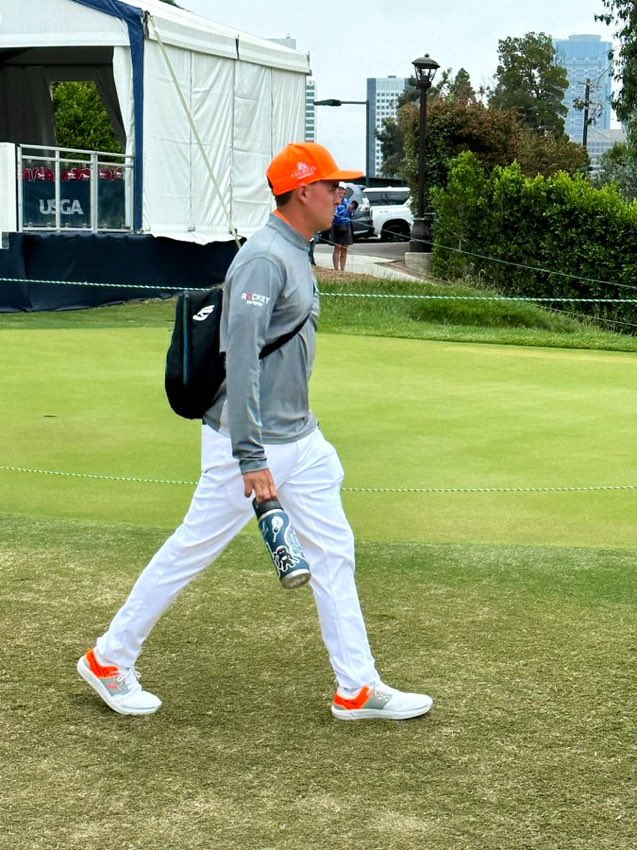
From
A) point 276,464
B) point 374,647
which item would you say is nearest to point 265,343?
point 276,464

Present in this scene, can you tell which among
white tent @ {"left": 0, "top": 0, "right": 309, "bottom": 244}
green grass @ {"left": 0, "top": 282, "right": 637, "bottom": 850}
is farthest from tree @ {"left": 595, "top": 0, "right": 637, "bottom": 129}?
green grass @ {"left": 0, "top": 282, "right": 637, "bottom": 850}

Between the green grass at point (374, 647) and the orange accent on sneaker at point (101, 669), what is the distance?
0.13 metres

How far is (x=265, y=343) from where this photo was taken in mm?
4367

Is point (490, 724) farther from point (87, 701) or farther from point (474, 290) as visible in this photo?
point (474, 290)

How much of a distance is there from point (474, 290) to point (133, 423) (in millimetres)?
14630

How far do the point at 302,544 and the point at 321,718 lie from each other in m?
0.60

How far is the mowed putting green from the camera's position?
776 centimetres

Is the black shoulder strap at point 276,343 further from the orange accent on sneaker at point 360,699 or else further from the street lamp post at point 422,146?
the street lamp post at point 422,146

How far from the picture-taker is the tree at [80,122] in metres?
44.8

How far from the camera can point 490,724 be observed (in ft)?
14.9

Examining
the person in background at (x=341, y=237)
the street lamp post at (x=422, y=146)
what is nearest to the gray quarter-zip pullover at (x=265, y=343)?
the person in background at (x=341, y=237)

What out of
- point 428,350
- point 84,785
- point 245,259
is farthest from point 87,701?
point 428,350

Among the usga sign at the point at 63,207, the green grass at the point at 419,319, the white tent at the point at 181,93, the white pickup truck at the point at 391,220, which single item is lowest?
the green grass at the point at 419,319

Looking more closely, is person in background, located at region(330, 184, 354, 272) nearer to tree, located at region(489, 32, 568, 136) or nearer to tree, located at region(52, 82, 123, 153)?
tree, located at region(52, 82, 123, 153)
